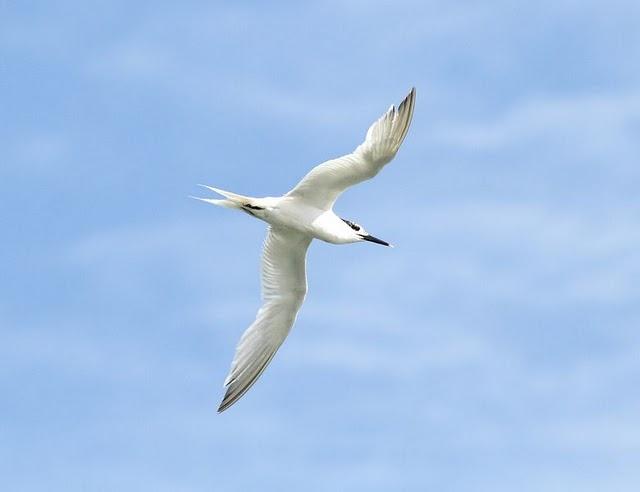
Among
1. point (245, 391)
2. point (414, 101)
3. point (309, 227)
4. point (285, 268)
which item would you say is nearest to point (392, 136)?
point (414, 101)

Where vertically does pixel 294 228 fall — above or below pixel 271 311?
above

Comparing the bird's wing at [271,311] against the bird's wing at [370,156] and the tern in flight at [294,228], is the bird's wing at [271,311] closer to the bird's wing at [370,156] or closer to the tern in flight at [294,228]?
the tern in flight at [294,228]

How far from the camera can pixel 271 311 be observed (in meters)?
20.4

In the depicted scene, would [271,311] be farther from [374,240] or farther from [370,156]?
[370,156]

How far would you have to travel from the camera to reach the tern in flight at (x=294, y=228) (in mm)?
17938

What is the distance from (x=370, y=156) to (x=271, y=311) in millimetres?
3566

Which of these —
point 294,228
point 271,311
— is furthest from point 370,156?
point 271,311

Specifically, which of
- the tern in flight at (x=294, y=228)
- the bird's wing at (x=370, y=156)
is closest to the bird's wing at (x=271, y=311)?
the tern in flight at (x=294, y=228)

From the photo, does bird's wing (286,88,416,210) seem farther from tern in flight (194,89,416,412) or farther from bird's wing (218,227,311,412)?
bird's wing (218,227,311,412)

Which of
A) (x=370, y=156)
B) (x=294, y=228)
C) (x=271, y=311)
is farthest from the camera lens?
(x=271, y=311)

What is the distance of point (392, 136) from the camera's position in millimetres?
17812

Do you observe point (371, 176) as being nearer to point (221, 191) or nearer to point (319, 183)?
point (319, 183)

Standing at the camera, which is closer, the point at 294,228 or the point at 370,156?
the point at 370,156

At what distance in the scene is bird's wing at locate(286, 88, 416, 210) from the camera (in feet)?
58.5
